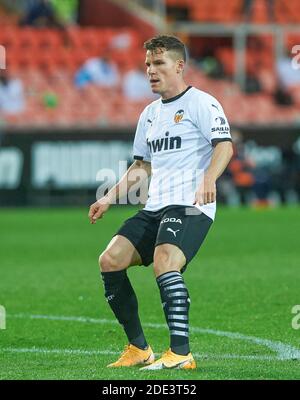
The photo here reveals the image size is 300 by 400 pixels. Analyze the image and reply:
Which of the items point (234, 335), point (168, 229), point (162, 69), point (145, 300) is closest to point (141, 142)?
point (162, 69)

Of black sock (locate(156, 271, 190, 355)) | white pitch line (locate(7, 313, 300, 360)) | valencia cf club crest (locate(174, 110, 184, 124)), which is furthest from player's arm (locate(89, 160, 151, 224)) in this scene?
white pitch line (locate(7, 313, 300, 360))

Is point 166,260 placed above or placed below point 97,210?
below

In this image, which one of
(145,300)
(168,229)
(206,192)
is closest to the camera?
(206,192)

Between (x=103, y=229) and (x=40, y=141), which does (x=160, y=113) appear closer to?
(x=103, y=229)

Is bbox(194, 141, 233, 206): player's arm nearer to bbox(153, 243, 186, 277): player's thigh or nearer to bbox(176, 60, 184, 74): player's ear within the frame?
bbox(153, 243, 186, 277): player's thigh

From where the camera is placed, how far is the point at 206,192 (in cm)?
683

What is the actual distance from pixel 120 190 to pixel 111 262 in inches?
24.7

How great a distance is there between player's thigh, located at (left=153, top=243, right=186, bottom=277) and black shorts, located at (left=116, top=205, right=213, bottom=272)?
0.03 meters

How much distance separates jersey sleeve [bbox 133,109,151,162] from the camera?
25.1 feet

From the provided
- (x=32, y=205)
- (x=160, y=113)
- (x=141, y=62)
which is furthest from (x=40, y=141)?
(x=160, y=113)

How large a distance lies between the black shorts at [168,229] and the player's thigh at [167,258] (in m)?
0.03

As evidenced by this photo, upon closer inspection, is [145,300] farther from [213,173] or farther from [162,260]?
[213,173]

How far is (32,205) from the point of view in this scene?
83.7ft

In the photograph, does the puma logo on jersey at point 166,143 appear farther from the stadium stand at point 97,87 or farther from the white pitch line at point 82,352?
the stadium stand at point 97,87
